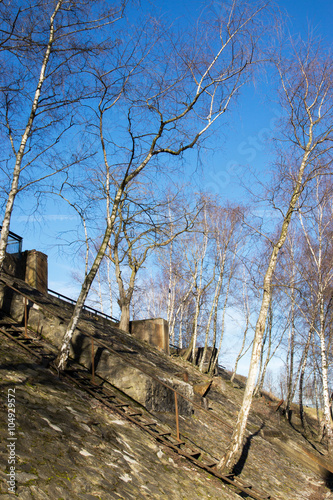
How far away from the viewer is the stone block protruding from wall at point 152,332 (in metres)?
18.3

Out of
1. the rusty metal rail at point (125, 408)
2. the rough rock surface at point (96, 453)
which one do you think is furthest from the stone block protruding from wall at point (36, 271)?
the rusty metal rail at point (125, 408)

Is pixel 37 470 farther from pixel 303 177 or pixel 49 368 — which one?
pixel 303 177

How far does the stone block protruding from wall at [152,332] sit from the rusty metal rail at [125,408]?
9851 millimetres

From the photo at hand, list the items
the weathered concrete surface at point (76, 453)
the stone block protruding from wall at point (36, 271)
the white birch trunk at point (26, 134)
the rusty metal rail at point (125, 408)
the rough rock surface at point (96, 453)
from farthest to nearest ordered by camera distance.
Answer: the stone block protruding from wall at point (36, 271), the white birch trunk at point (26, 134), the rusty metal rail at point (125, 408), the rough rock surface at point (96, 453), the weathered concrete surface at point (76, 453)

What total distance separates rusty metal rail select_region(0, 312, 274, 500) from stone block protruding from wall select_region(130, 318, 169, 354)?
9.85 m

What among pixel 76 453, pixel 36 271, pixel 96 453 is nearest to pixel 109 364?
pixel 96 453

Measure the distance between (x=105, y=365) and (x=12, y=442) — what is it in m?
4.37

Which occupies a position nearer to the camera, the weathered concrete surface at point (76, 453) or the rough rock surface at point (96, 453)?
the weathered concrete surface at point (76, 453)

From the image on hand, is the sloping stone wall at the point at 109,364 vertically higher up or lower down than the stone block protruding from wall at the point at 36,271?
lower down

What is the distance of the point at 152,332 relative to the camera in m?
18.4

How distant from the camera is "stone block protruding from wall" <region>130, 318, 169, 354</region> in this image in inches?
722

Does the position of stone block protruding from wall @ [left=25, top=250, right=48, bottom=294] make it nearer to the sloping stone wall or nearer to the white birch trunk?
the sloping stone wall

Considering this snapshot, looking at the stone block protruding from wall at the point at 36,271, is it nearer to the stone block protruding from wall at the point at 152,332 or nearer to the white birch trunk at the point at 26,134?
the white birch trunk at the point at 26,134

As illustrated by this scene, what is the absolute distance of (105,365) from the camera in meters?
8.63
